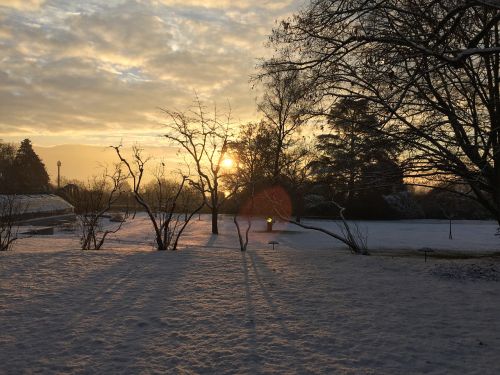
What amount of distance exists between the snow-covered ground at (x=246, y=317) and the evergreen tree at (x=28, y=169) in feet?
202

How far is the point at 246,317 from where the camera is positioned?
599 cm

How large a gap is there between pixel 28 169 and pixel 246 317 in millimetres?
69904

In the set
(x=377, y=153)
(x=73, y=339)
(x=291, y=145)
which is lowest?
(x=73, y=339)

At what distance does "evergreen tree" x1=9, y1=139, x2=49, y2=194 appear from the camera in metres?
65.0

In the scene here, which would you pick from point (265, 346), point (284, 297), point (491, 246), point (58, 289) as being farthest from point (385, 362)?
point (491, 246)

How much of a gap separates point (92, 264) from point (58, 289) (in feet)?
7.81

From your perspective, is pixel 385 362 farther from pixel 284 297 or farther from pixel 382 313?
pixel 284 297

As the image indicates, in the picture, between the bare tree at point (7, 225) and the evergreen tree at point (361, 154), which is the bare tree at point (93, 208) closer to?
the bare tree at point (7, 225)

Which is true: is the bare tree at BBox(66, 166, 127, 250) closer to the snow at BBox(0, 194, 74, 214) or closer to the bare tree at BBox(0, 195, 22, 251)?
the bare tree at BBox(0, 195, 22, 251)

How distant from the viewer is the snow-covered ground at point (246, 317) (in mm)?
4457

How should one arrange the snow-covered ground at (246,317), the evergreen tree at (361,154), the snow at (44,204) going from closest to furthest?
1. the snow-covered ground at (246,317)
2. the evergreen tree at (361,154)
3. the snow at (44,204)

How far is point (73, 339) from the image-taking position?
5008 mm

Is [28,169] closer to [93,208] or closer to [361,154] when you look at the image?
[93,208]

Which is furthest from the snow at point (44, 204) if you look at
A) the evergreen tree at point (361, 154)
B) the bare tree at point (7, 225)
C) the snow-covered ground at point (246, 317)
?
the evergreen tree at point (361, 154)
